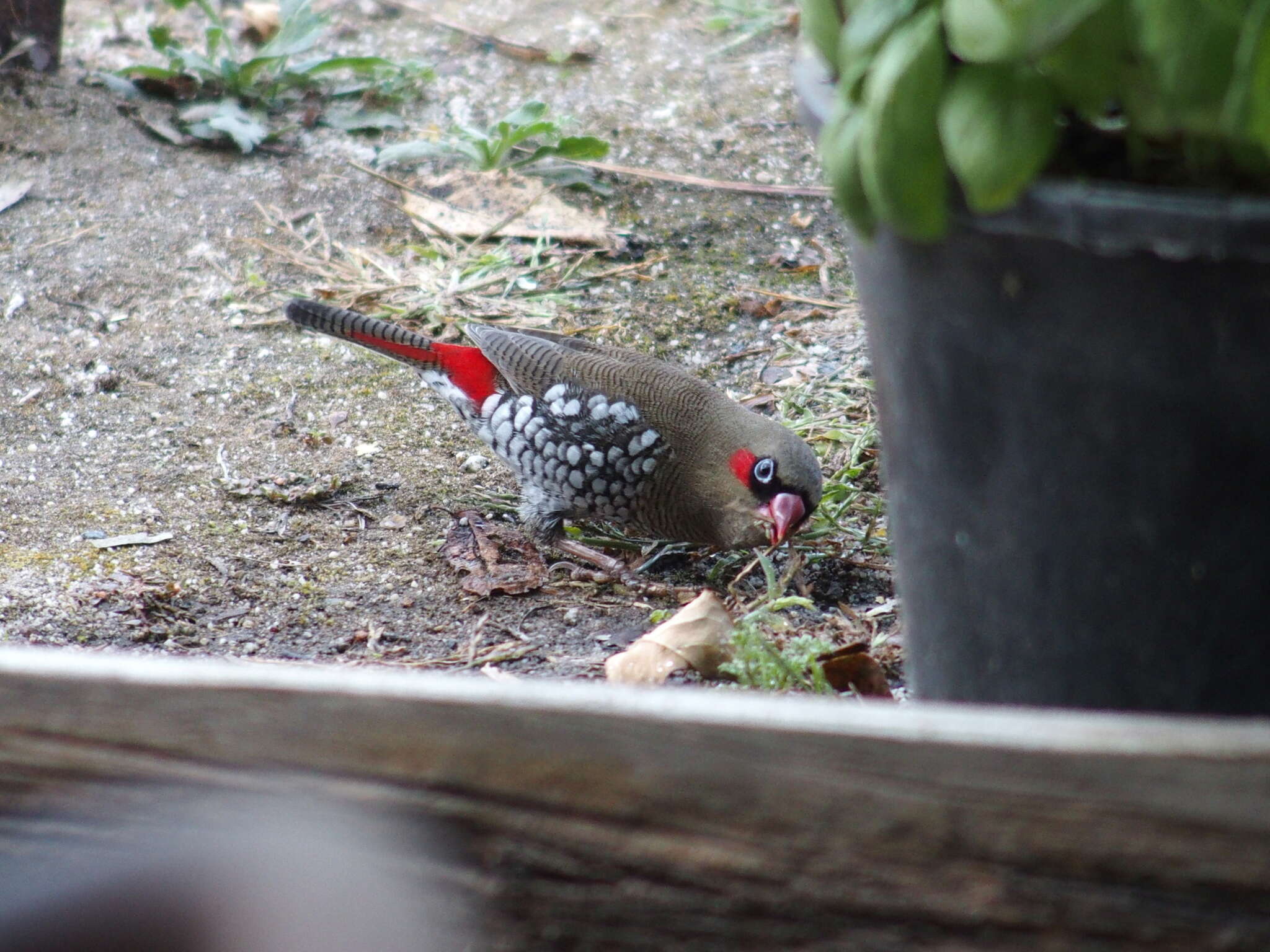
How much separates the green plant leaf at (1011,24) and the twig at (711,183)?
3.89 m

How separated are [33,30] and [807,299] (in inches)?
130

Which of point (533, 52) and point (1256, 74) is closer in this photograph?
point (1256, 74)

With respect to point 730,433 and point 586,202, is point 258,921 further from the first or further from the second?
point 586,202

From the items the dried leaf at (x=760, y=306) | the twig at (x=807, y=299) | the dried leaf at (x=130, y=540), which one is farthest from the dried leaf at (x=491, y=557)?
the twig at (x=807, y=299)

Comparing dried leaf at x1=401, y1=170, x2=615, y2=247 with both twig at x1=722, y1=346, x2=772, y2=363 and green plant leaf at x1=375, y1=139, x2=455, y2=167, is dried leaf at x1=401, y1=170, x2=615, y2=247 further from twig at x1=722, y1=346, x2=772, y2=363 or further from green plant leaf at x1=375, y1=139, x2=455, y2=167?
twig at x1=722, y1=346, x2=772, y2=363

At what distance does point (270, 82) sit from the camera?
5.43 m

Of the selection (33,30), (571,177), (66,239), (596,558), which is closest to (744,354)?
(596,558)

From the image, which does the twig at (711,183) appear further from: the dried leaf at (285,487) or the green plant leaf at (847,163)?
the green plant leaf at (847,163)

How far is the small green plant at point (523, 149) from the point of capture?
4777 millimetres

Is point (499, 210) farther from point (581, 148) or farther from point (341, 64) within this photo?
point (341, 64)

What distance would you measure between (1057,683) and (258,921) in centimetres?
90

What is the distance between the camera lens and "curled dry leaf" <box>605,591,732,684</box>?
2301 millimetres

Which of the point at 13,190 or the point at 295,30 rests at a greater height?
the point at 295,30

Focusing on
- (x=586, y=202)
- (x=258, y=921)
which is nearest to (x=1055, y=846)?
(x=258, y=921)
